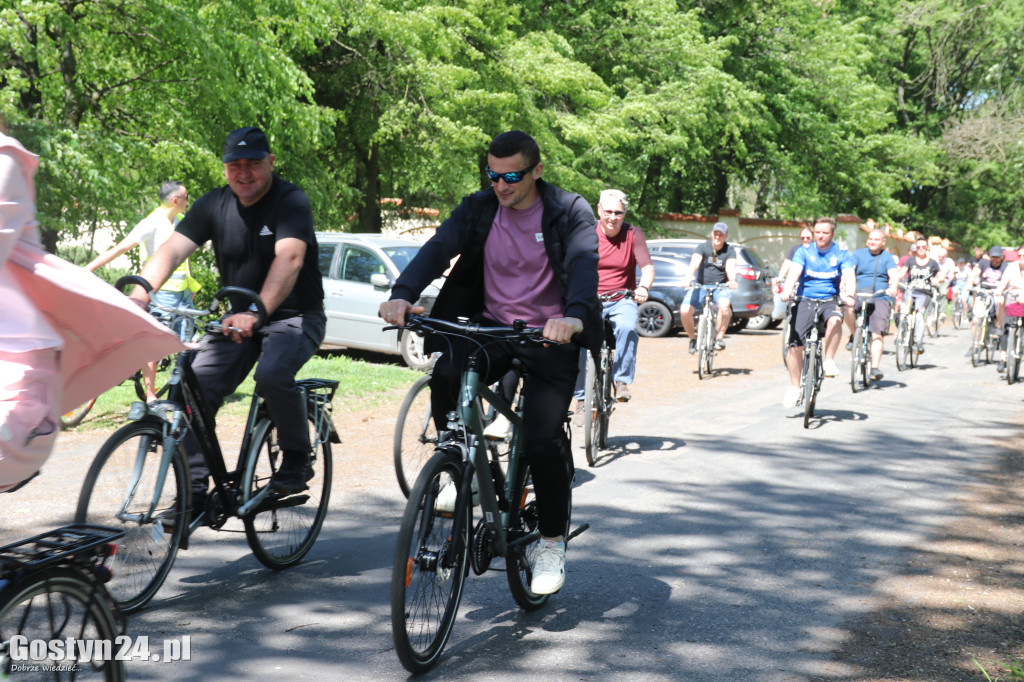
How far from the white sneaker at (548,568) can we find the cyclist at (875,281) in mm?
9873

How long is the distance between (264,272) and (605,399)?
418 cm

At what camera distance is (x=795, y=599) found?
5.16 meters

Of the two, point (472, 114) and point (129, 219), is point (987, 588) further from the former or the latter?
point (472, 114)

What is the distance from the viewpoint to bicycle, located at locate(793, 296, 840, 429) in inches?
417

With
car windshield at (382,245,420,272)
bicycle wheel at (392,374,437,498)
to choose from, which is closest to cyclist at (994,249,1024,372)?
car windshield at (382,245,420,272)

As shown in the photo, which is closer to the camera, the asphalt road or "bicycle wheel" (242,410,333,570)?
the asphalt road

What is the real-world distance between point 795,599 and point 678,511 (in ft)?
5.79

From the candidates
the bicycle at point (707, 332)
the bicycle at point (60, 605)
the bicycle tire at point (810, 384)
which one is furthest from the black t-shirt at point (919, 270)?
the bicycle at point (60, 605)

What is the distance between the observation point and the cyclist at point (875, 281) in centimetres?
1382

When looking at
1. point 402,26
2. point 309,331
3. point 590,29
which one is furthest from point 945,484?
point 590,29

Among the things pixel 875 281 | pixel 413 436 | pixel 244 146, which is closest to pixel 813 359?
pixel 875 281

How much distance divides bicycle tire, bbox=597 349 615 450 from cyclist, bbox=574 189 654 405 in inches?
8.8

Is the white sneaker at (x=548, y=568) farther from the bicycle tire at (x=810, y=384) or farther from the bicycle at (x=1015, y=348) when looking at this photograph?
the bicycle at (x=1015, y=348)

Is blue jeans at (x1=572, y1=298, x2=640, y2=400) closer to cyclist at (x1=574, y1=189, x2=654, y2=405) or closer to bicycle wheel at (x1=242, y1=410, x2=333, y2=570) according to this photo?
cyclist at (x1=574, y1=189, x2=654, y2=405)
